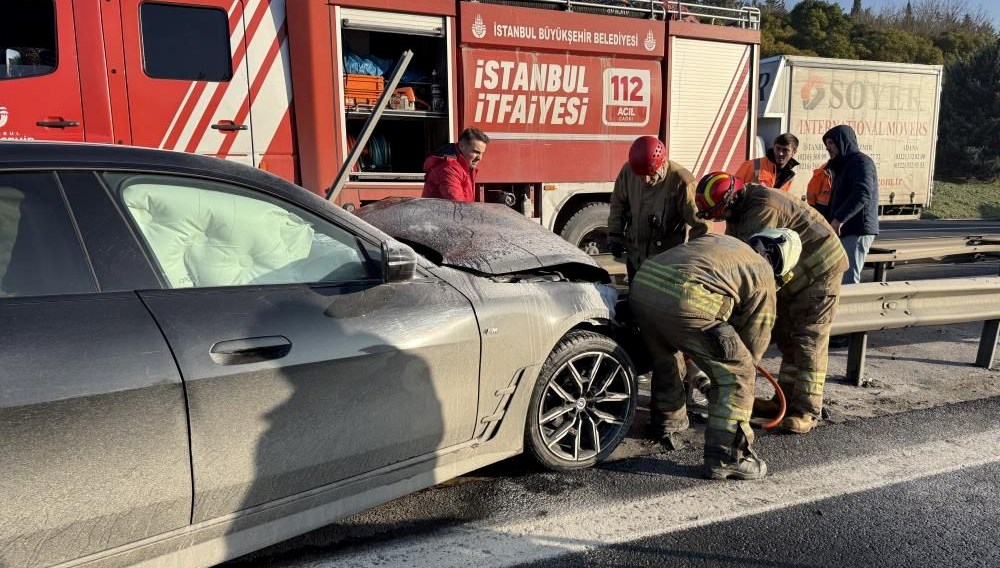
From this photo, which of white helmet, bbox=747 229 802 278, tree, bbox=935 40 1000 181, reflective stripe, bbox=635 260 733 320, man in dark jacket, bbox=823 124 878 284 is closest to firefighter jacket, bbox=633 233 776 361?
reflective stripe, bbox=635 260 733 320

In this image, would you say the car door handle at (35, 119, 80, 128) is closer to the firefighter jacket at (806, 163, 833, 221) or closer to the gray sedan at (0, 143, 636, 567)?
the gray sedan at (0, 143, 636, 567)

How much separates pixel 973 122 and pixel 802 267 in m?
29.2

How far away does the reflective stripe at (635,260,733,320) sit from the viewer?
10.7 feet

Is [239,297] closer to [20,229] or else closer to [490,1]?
[20,229]

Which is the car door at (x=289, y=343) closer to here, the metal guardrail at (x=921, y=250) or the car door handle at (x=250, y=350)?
the car door handle at (x=250, y=350)

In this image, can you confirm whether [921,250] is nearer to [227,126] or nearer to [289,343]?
[227,126]

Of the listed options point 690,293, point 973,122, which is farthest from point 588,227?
point 973,122

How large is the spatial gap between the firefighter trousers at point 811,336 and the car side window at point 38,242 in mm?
3486

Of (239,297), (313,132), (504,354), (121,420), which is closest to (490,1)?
(313,132)

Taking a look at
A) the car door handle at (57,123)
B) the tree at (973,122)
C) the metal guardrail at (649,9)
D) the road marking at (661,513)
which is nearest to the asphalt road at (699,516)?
the road marking at (661,513)

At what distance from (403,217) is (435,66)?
3266 mm

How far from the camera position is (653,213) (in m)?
4.70

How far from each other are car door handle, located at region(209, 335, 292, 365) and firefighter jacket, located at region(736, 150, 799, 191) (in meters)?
5.25

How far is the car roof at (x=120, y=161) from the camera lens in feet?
6.66
